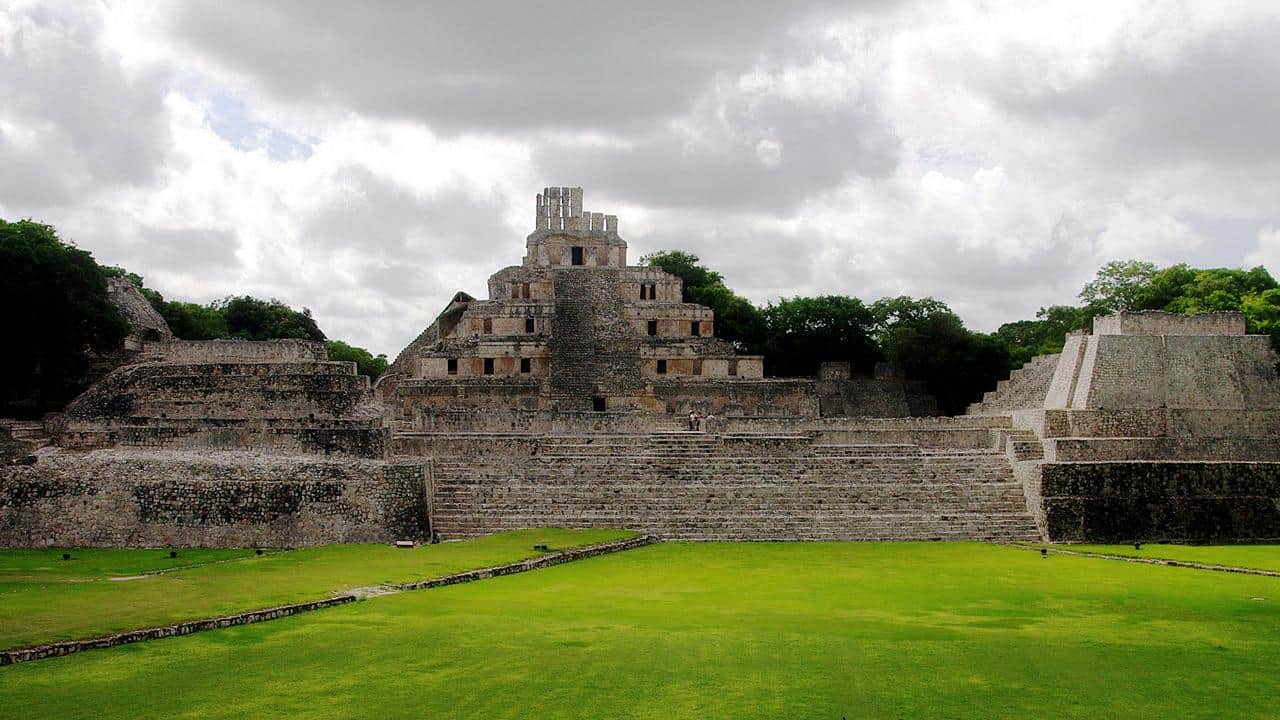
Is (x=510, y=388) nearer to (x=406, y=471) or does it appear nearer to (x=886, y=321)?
(x=406, y=471)

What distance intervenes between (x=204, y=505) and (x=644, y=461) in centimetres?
865

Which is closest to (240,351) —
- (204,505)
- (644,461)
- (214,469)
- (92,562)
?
(214,469)

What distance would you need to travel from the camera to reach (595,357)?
3838cm

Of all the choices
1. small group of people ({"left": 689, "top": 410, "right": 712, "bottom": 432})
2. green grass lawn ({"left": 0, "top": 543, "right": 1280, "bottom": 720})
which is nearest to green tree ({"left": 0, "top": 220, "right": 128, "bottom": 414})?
small group of people ({"left": 689, "top": 410, "right": 712, "bottom": 432})

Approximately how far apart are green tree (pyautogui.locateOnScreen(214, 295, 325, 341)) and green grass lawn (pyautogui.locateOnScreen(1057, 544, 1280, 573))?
40248mm

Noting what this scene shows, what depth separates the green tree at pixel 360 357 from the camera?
2606 inches

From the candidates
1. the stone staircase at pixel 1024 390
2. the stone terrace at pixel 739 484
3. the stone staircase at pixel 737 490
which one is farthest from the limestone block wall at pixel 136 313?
the stone staircase at pixel 1024 390

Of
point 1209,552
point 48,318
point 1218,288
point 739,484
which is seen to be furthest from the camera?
point 1218,288

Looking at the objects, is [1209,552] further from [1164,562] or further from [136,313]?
[136,313]

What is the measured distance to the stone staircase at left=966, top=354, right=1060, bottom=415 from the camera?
32125mm

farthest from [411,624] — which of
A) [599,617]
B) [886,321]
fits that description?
[886,321]

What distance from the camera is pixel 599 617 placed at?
12094mm

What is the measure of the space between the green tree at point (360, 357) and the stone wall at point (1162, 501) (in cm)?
4753

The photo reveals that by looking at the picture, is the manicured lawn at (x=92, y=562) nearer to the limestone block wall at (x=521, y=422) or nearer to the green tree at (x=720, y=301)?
the limestone block wall at (x=521, y=422)
